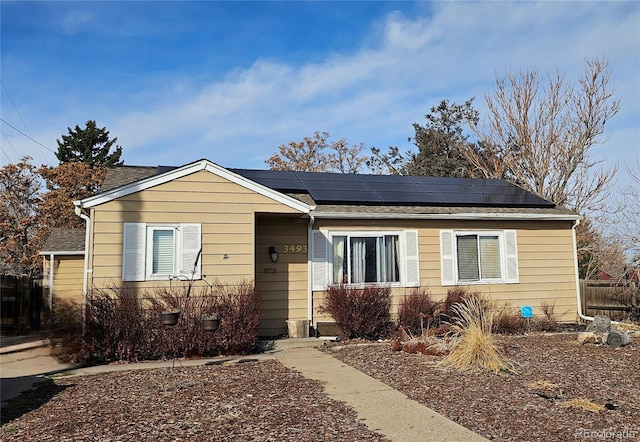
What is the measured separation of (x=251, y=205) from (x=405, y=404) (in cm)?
520

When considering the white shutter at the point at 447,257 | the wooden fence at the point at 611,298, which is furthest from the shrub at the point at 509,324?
the wooden fence at the point at 611,298

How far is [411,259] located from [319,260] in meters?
2.07

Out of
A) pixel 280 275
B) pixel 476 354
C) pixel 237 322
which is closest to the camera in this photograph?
pixel 476 354

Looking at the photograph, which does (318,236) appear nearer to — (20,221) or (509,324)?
(509,324)

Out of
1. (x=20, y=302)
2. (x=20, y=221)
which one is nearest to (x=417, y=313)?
(x=20, y=302)

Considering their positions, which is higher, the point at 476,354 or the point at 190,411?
the point at 476,354

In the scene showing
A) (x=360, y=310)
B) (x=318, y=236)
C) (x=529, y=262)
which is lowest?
(x=360, y=310)

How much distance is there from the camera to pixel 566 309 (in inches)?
472

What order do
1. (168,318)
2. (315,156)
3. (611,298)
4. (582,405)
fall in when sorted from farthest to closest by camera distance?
1. (315,156)
2. (611,298)
3. (168,318)
4. (582,405)

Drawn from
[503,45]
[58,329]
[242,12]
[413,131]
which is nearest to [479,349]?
[242,12]

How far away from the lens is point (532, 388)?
5.86 meters

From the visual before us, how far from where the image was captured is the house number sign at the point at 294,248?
411 inches

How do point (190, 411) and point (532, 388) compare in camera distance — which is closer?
point (190, 411)

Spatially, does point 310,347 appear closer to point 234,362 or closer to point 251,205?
point 234,362
